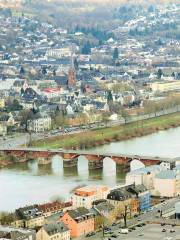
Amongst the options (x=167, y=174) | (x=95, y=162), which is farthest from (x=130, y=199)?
(x=95, y=162)

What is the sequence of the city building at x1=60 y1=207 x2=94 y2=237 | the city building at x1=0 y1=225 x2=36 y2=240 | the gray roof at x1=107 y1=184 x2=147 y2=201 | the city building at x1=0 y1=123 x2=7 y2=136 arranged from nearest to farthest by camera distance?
the city building at x1=0 y1=225 x2=36 y2=240 → the city building at x1=60 y1=207 x2=94 y2=237 → the gray roof at x1=107 y1=184 x2=147 y2=201 → the city building at x1=0 y1=123 x2=7 y2=136

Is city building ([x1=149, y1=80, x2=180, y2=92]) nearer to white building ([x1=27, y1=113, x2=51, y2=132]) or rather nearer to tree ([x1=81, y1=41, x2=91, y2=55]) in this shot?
white building ([x1=27, y1=113, x2=51, y2=132])

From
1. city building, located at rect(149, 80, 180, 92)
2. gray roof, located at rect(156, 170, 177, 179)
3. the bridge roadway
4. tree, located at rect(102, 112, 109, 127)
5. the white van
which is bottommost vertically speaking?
the white van

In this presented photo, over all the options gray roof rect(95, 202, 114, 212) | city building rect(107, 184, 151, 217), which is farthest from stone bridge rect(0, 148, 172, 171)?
gray roof rect(95, 202, 114, 212)

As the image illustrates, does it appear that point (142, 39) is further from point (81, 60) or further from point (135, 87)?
point (135, 87)

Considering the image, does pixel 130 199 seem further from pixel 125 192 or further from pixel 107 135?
pixel 107 135

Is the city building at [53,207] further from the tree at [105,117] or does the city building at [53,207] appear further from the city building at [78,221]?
the tree at [105,117]

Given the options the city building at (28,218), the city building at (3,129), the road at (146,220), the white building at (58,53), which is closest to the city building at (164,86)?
the city building at (3,129)
